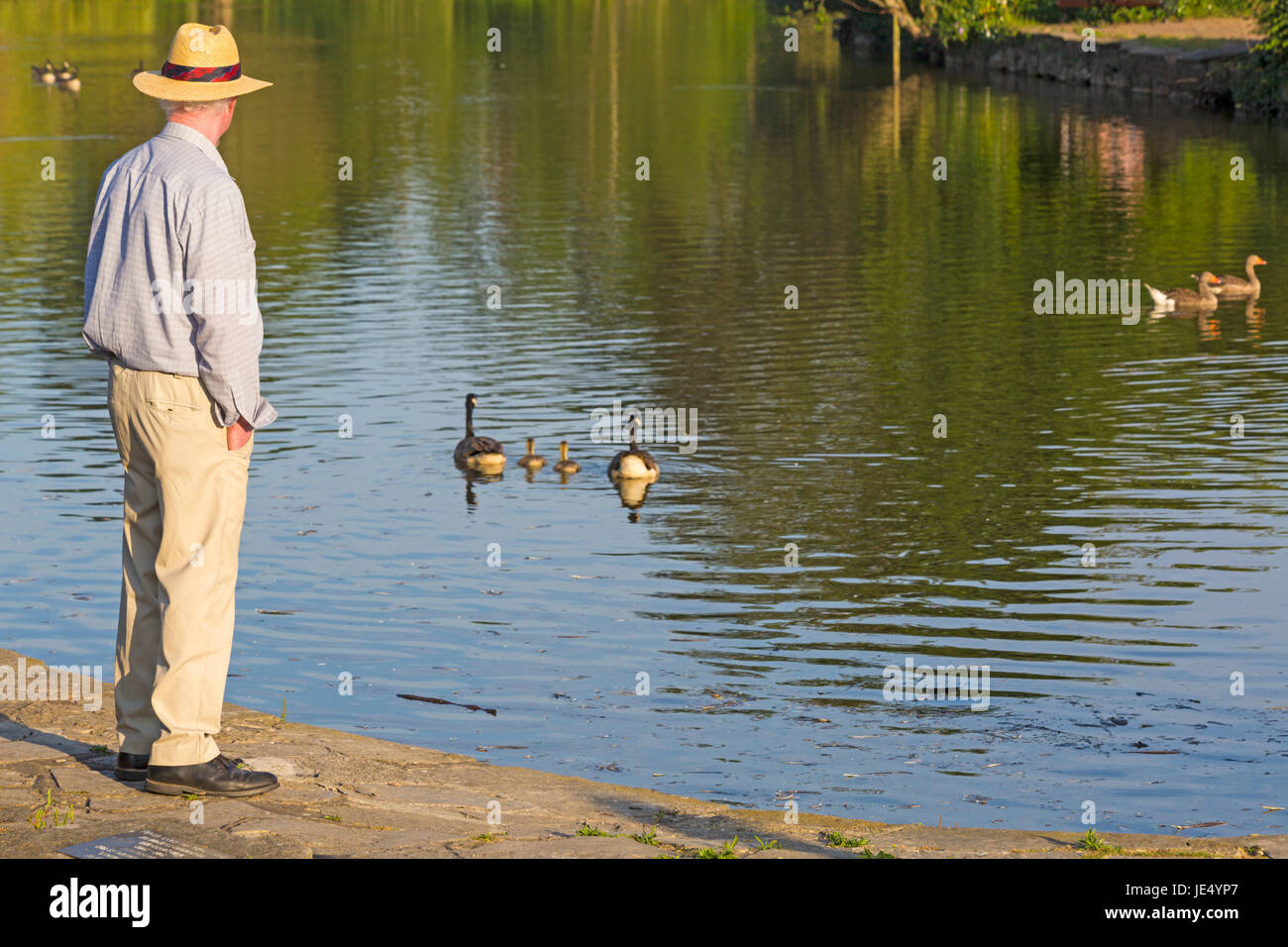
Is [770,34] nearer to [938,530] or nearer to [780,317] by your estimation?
[780,317]

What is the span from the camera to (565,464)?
67.6ft

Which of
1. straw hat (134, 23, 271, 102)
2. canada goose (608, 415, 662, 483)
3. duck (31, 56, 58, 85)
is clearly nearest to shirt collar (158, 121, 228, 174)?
straw hat (134, 23, 271, 102)

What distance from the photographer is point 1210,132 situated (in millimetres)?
57781

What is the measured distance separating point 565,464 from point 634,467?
1221 millimetres

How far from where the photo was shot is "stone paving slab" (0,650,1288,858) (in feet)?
24.0

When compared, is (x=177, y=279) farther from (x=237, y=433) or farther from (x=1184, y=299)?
(x=1184, y=299)

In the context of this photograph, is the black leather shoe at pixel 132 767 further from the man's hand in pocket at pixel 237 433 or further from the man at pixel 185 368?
the man's hand in pocket at pixel 237 433

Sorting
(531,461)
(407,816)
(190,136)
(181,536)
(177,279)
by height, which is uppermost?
(190,136)

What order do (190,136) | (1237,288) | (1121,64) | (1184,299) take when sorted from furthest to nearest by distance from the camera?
(1121,64), (1237,288), (1184,299), (190,136)

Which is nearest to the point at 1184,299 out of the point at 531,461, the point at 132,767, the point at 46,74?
the point at 531,461

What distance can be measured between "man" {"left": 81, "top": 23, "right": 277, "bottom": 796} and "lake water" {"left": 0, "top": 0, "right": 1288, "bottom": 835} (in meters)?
3.81

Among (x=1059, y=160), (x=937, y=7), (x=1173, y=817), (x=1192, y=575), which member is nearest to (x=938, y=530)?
(x=1192, y=575)

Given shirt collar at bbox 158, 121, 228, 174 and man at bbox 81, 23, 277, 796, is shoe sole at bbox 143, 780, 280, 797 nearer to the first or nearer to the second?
man at bbox 81, 23, 277, 796

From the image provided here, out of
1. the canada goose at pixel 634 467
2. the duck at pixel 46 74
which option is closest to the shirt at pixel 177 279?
the canada goose at pixel 634 467
